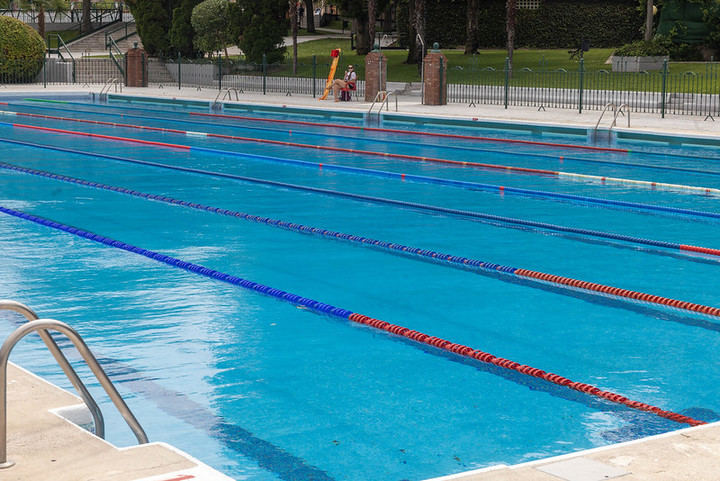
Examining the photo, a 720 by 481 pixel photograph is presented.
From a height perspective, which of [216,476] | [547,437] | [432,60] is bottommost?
[547,437]

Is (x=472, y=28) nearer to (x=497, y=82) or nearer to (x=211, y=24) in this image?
(x=211, y=24)

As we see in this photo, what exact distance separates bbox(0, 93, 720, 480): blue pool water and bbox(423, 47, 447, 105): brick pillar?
12.8 metres

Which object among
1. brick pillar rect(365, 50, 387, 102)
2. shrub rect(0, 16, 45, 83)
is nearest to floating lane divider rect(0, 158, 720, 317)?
brick pillar rect(365, 50, 387, 102)

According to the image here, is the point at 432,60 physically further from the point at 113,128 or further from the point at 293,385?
the point at 293,385

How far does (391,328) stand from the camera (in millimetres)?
7430

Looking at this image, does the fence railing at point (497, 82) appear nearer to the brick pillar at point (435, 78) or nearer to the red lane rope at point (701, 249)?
the brick pillar at point (435, 78)

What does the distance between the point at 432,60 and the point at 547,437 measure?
23.5 metres

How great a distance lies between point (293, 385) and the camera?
6344mm

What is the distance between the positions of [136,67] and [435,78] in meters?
14.6

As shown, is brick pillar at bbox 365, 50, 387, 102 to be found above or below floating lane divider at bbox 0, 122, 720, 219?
above

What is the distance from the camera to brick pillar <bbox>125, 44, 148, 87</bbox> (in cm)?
3894

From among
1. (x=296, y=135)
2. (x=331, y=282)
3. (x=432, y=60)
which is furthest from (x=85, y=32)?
(x=331, y=282)

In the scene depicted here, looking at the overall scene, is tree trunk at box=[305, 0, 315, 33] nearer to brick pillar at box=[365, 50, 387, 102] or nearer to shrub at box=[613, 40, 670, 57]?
shrub at box=[613, 40, 670, 57]

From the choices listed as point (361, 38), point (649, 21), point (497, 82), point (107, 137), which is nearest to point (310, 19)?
point (361, 38)
